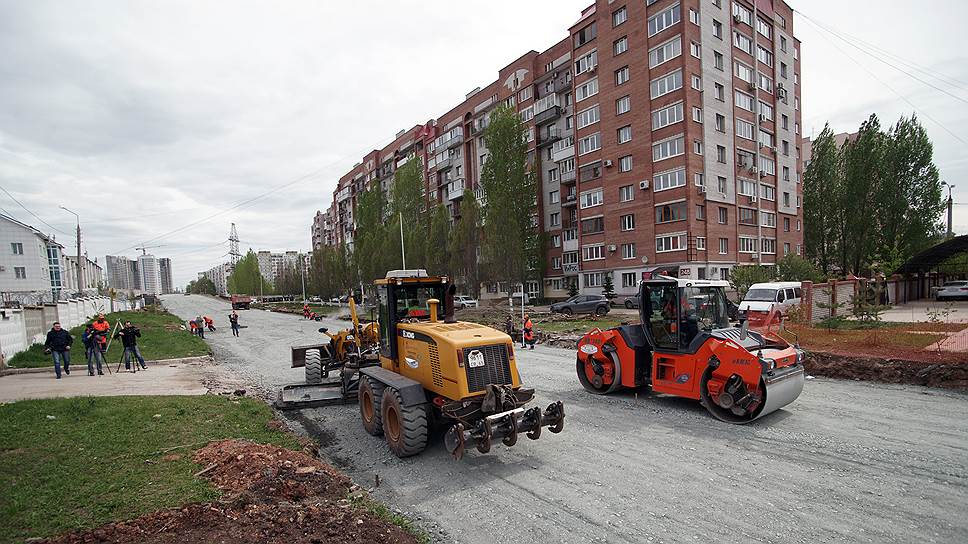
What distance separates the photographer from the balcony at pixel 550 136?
45.4 meters

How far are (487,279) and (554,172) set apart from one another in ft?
42.1

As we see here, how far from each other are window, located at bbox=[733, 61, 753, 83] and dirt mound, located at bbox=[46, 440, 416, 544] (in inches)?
1567

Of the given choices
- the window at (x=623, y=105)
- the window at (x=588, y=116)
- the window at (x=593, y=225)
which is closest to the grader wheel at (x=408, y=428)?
the window at (x=593, y=225)

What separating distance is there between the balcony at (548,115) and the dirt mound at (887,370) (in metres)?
36.8

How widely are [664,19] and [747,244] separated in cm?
1735

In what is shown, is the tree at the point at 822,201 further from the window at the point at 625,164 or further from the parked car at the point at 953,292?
the window at the point at 625,164

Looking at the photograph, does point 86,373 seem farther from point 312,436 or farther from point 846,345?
point 846,345

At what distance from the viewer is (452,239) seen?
4656 centimetres

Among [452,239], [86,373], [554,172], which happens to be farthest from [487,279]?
[86,373]

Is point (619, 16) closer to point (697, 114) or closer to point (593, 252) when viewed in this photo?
point (697, 114)

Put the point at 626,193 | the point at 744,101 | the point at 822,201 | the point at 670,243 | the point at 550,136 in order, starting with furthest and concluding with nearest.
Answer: the point at 550,136, the point at 822,201, the point at 626,193, the point at 744,101, the point at 670,243

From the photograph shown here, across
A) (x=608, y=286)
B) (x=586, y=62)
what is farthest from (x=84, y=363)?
(x=586, y=62)

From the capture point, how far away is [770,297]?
70.6 feet

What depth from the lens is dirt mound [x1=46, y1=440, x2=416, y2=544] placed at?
427 centimetres
